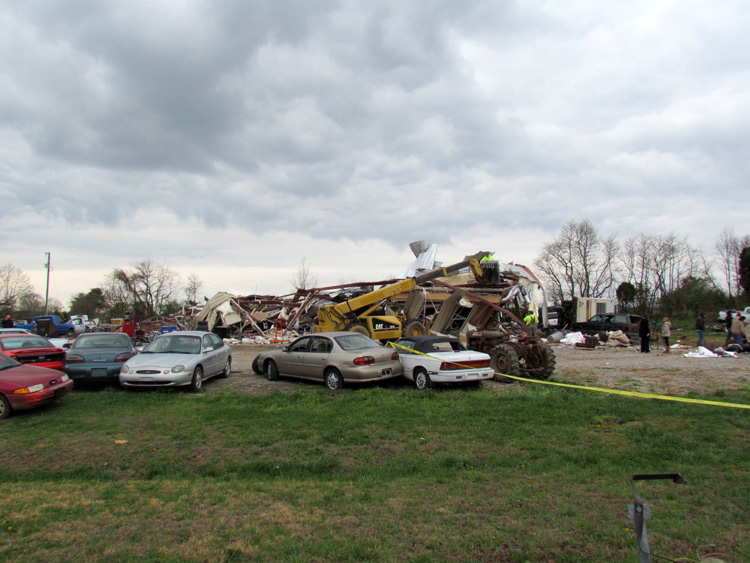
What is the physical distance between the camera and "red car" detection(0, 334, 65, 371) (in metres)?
11.3

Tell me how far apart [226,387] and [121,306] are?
60251mm

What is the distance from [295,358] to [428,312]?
18195 mm

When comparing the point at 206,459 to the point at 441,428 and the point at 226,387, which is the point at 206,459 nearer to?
the point at 441,428

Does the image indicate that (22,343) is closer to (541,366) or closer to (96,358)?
(96,358)

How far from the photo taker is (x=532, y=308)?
32.6 m

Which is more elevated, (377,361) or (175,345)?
(175,345)

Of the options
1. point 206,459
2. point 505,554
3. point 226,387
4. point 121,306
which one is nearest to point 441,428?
point 206,459

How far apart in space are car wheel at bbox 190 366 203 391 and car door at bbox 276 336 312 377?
79.5 inches

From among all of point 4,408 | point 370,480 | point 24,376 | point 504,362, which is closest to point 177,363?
point 24,376

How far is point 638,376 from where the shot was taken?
533 inches

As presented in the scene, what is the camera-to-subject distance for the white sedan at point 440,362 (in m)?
10.8

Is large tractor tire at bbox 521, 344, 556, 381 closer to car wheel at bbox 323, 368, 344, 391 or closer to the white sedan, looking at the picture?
the white sedan

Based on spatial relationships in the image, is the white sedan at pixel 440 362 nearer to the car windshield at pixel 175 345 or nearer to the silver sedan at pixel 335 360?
the silver sedan at pixel 335 360

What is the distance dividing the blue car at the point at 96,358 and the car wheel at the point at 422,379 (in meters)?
7.00
